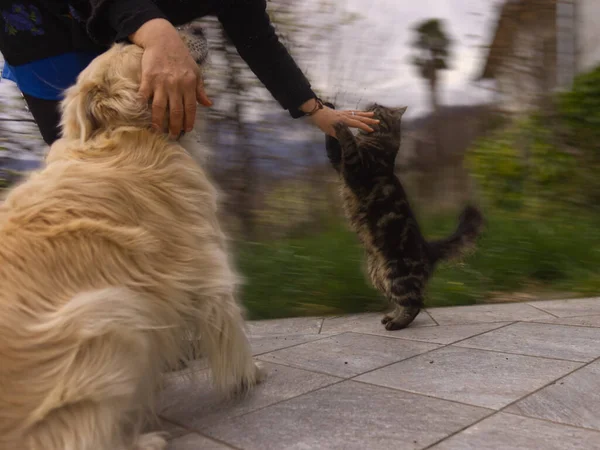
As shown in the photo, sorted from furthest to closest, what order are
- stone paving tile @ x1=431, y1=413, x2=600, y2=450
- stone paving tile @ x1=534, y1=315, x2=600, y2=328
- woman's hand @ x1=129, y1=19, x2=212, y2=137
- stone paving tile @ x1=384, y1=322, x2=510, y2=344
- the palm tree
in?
the palm tree < stone paving tile @ x1=534, y1=315, x2=600, y2=328 < stone paving tile @ x1=384, y1=322, x2=510, y2=344 < woman's hand @ x1=129, y1=19, x2=212, y2=137 < stone paving tile @ x1=431, y1=413, x2=600, y2=450

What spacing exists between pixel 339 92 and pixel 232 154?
3.80 feet

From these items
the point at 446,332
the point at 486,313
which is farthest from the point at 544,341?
the point at 486,313

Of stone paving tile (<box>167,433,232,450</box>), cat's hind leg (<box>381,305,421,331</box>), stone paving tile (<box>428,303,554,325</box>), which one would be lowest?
stone paving tile (<box>428,303,554,325</box>)

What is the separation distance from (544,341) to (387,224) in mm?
1057

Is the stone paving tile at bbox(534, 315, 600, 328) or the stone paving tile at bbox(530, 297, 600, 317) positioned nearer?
the stone paving tile at bbox(534, 315, 600, 328)

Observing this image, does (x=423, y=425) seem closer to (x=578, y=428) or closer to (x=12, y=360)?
(x=578, y=428)

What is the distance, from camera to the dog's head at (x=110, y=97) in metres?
2.14

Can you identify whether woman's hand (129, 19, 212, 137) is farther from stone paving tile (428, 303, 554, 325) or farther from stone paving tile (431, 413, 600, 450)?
stone paving tile (428, 303, 554, 325)

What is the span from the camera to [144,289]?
1822 millimetres

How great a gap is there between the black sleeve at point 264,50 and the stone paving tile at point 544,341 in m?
1.49

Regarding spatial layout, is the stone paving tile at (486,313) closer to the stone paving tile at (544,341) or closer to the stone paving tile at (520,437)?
the stone paving tile at (544,341)

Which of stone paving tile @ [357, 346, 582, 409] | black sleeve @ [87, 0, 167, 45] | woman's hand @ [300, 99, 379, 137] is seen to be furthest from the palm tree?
black sleeve @ [87, 0, 167, 45]

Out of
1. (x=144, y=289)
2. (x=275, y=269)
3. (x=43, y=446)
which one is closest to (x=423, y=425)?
(x=144, y=289)

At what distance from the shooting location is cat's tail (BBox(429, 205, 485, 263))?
11.5 feet
